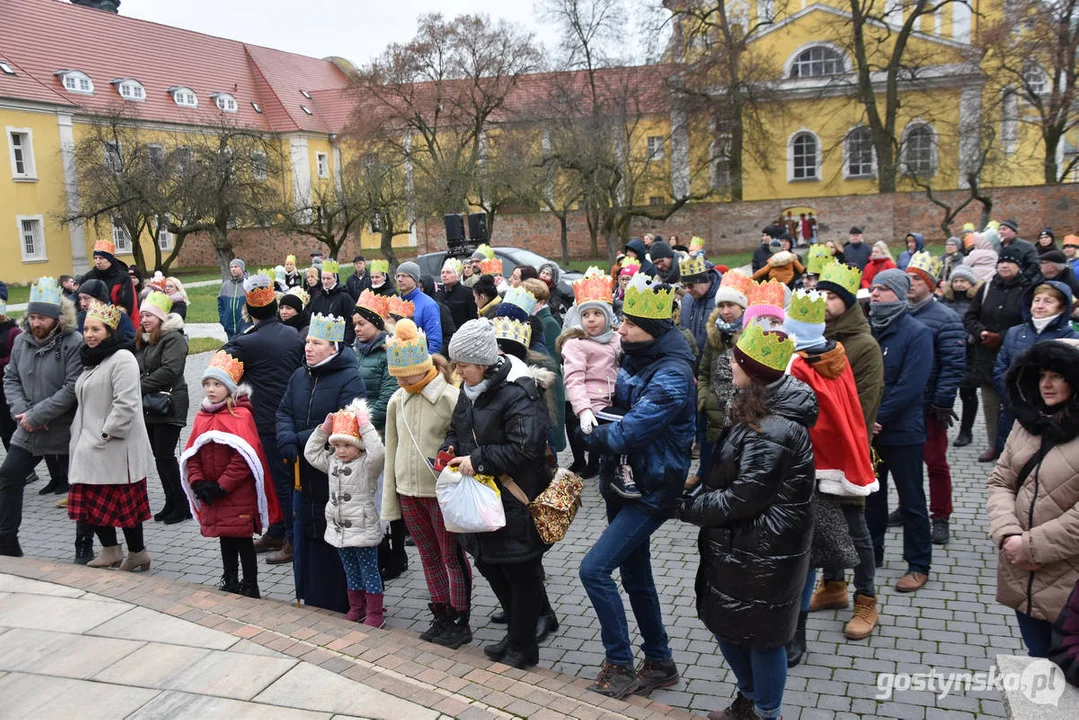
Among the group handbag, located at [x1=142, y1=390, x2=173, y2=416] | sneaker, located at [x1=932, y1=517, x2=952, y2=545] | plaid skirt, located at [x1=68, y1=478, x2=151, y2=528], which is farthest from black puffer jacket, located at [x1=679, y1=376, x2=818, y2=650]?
handbag, located at [x1=142, y1=390, x2=173, y2=416]

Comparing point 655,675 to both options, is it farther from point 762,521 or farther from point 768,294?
point 768,294

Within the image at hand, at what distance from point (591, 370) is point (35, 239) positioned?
4191cm

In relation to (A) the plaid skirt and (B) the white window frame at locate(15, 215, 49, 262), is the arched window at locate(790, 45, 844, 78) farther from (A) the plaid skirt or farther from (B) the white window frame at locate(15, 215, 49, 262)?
(A) the plaid skirt

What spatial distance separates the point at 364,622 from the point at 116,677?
144 cm

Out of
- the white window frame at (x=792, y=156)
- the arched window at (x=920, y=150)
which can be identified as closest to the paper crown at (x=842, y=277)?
the arched window at (x=920, y=150)

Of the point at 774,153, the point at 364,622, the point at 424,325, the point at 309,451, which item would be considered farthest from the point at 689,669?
the point at 774,153

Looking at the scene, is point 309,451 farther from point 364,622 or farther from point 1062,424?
point 1062,424

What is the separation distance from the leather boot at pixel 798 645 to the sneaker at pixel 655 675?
633mm

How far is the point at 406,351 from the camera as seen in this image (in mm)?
5102

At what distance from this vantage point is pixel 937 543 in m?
6.45

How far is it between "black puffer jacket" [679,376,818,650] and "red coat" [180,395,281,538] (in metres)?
3.11

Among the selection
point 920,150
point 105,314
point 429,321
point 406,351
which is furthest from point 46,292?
point 920,150

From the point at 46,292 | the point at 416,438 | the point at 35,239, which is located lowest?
the point at 416,438

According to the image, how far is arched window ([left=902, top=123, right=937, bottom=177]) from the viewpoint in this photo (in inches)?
1586
